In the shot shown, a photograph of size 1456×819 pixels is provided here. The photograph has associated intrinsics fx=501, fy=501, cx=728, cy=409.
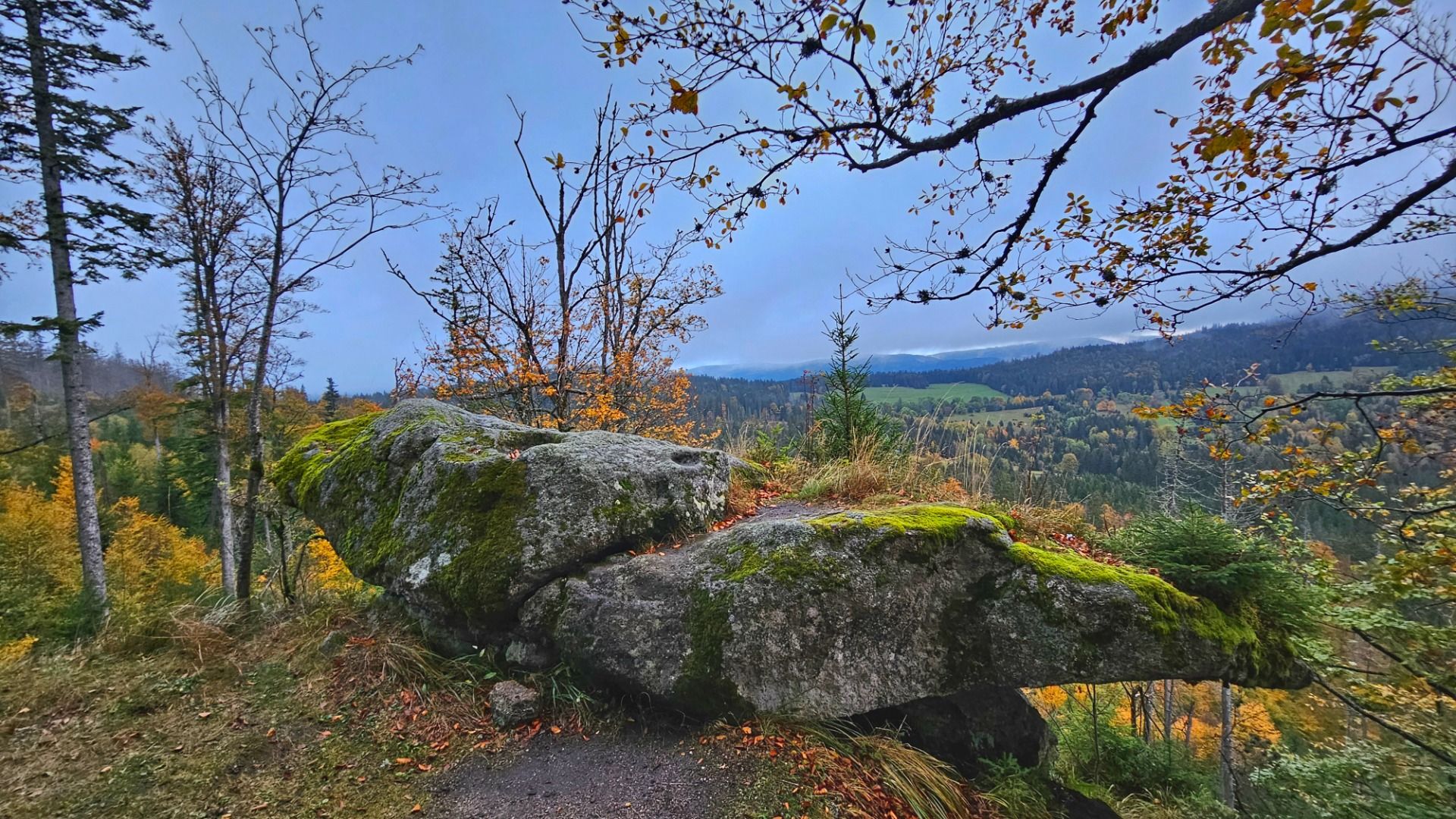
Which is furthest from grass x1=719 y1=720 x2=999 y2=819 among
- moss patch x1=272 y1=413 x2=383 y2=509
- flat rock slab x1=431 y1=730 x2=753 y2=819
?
moss patch x1=272 y1=413 x2=383 y2=509

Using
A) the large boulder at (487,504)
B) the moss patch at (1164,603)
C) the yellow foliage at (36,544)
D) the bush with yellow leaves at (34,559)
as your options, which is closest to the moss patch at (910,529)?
the moss patch at (1164,603)

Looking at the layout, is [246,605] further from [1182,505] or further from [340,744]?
[1182,505]

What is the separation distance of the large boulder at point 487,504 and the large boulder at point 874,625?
368 mm

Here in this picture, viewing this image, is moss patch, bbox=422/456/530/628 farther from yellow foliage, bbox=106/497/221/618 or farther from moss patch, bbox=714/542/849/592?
yellow foliage, bbox=106/497/221/618

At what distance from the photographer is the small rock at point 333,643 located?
4.28 meters

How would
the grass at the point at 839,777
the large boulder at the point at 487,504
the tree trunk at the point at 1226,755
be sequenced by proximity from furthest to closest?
the tree trunk at the point at 1226,755 < the large boulder at the point at 487,504 < the grass at the point at 839,777

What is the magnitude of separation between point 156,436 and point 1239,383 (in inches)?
2056

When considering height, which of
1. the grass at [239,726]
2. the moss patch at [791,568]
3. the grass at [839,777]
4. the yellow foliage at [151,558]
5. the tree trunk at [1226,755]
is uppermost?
the moss patch at [791,568]

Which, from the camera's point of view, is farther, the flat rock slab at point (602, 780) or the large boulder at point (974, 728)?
the large boulder at point (974, 728)

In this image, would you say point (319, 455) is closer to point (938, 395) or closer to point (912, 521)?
point (912, 521)

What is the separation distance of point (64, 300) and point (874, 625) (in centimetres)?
1555

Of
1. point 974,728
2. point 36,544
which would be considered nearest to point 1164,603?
point 974,728

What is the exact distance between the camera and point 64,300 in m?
9.67

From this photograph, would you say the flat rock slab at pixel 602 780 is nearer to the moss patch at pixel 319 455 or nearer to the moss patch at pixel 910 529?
the moss patch at pixel 910 529
